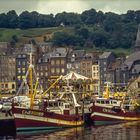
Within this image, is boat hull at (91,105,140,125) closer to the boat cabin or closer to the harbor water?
the boat cabin

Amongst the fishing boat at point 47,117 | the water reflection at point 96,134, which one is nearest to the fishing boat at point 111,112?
the fishing boat at point 47,117

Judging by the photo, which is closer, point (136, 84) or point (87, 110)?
A: point (87, 110)

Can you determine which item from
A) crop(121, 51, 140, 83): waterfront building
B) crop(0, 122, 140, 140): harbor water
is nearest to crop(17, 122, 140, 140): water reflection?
crop(0, 122, 140, 140): harbor water

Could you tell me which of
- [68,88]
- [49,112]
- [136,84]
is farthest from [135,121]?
[136,84]

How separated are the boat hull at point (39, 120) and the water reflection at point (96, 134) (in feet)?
7.44

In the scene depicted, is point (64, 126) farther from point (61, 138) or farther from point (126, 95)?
point (126, 95)

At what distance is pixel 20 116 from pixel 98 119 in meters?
17.9

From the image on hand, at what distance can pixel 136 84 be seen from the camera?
15225cm

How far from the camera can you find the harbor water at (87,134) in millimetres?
83075

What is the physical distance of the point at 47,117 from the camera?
9550 centimetres

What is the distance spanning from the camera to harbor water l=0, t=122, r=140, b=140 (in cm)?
8307

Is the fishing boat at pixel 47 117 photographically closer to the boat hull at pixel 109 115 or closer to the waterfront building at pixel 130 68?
the boat hull at pixel 109 115

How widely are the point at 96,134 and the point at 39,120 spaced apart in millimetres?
10982

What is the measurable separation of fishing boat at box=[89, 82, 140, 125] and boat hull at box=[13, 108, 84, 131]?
7.84 metres
